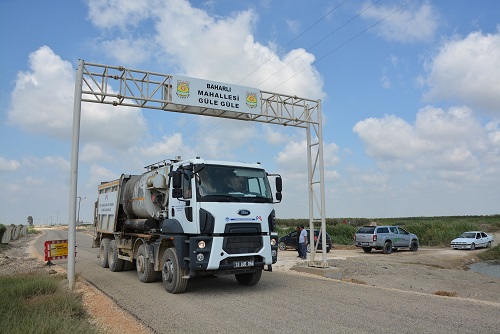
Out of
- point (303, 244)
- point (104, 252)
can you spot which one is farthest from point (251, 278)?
point (303, 244)

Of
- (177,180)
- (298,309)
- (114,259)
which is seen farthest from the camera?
(114,259)

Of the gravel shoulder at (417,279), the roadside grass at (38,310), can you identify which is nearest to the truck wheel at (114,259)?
the roadside grass at (38,310)

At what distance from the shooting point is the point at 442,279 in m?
16.4

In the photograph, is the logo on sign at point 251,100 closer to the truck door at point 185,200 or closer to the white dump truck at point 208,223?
the white dump truck at point 208,223

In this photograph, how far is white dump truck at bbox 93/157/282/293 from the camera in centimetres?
945

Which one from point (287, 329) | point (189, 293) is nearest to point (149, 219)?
point (189, 293)

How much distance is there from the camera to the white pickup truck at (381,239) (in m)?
26.9

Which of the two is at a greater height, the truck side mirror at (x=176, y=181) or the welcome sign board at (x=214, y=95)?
the welcome sign board at (x=214, y=95)

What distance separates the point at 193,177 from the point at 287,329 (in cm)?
441

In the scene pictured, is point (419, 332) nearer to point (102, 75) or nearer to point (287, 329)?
point (287, 329)

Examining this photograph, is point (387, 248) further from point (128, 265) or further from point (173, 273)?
point (173, 273)

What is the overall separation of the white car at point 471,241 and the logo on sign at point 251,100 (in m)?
25.7

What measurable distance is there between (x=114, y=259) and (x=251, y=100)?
759 cm

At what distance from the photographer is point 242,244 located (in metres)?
9.80
